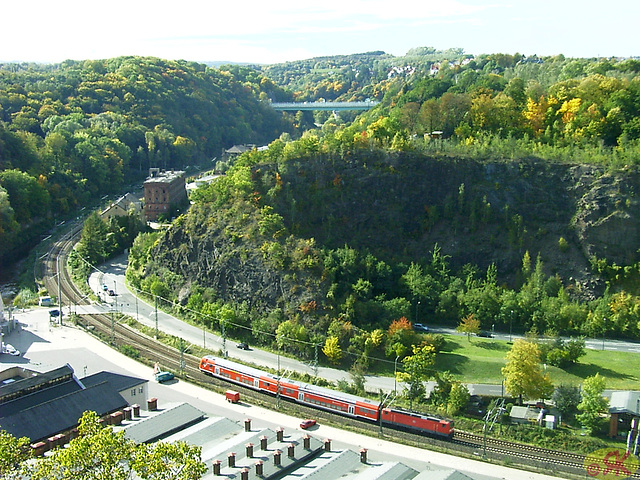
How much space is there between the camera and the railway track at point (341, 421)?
2868cm

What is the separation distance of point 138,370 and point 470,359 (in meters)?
18.2

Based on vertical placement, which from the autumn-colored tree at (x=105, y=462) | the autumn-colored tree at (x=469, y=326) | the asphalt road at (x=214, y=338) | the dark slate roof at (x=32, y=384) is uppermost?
the autumn-colored tree at (x=105, y=462)

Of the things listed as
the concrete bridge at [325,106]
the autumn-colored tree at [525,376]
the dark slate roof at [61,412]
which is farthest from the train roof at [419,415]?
the concrete bridge at [325,106]

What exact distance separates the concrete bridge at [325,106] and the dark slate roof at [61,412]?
98.2m

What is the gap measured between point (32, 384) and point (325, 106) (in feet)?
363

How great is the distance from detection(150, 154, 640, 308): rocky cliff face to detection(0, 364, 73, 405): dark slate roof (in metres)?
14.9

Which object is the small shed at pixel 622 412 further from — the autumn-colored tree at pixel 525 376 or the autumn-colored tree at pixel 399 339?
the autumn-colored tree at pixel 399 339

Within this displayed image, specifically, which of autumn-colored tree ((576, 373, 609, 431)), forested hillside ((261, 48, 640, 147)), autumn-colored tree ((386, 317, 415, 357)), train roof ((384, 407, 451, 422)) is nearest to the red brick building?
forested hillside ((261, 48, 640, 147))

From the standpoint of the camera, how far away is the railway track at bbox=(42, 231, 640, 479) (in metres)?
28.7

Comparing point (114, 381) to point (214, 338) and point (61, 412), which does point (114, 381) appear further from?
point (214, 338)

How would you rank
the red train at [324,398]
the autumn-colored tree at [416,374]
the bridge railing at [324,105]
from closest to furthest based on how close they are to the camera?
1. the red train at [324,398]
2. the autumn-colored tree at [416,374]
3. the bridge railing at [324,105]

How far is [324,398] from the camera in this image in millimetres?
32938

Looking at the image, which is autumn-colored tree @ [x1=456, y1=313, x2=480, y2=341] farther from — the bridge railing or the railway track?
the bridge railing

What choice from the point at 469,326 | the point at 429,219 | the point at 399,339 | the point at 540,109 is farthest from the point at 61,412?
the point at 540,109
